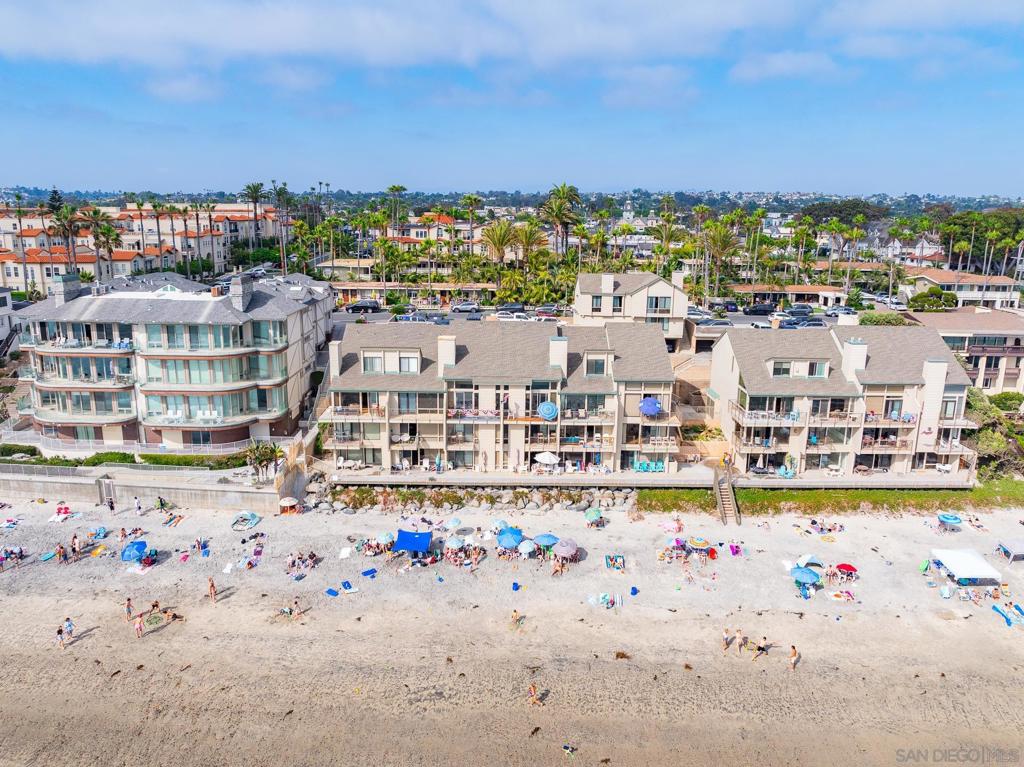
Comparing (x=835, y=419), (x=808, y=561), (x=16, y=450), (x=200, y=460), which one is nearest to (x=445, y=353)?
(x=200, y=460)

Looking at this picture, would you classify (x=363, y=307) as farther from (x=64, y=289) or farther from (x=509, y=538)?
(x=509, y=538)

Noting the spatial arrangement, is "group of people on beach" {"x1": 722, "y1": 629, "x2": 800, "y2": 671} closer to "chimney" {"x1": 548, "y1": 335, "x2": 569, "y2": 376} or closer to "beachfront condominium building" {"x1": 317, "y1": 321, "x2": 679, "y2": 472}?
"beachfront condominium building" {"x1": 317, "y1": 321, "x2": 679, "y2": 472}

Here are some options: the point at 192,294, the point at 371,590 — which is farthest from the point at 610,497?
the point at 192,294

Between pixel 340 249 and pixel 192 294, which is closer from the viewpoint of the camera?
pixel 192 294

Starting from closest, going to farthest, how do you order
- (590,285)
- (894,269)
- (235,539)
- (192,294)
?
1. (235,539)
2. (192,294)
3. (590,285)
4. (894,269)

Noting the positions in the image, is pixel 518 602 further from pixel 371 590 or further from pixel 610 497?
pixel 610 497

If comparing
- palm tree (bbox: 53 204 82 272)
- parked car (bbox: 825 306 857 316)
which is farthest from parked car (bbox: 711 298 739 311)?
palm tree (bbox: 53 204 82 272)
